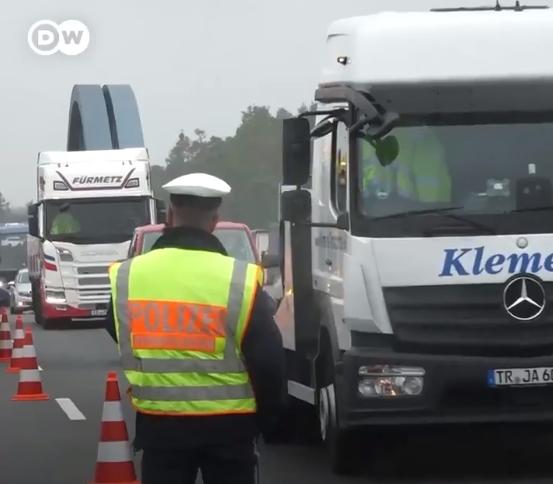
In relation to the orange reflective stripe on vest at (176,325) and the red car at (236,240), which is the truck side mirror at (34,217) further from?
the orange reflective stripe on vest at (176,325)

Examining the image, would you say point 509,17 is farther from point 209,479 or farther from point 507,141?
point 209,479

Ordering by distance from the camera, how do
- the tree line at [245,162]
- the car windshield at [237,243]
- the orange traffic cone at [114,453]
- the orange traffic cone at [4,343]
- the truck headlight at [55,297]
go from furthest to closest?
the tree line at [245,162]
the truck headlight at [55,297]
the orange traffic cone at [4,343]
the car windshield at [237,243]
the orange traffic cone at [114,453]

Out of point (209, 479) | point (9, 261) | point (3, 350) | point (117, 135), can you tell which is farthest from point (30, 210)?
point (9, 261)

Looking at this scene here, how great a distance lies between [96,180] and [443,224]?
2172 centimetres

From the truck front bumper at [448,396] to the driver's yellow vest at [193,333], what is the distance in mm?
4498

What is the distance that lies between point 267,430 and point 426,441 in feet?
24.4

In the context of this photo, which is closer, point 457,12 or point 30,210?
point 457,12

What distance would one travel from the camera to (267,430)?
6031mm

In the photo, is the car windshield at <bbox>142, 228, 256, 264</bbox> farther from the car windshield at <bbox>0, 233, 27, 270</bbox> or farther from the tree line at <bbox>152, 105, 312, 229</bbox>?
the tree line at <bbox>152, 105, 312, 229</bbox>

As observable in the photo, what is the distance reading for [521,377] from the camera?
34.7 feet

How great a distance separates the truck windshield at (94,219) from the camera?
31484 millimetres

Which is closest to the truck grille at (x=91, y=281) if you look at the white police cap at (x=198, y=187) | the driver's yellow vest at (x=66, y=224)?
the driver's yellow vest at (x=66, y=224)

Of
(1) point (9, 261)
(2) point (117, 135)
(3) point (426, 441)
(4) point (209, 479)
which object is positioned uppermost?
(4) point (209, 479)

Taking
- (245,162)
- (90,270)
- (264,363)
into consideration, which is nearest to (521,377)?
(264,363)
